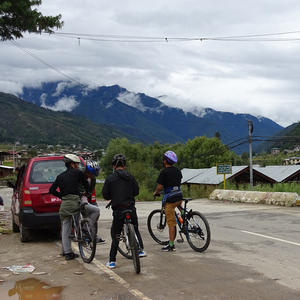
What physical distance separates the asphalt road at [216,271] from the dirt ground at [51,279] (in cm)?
5

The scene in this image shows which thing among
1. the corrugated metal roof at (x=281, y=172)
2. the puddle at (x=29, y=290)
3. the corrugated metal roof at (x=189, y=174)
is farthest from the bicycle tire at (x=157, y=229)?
the corrugated metal roof at (x=189, y=174)

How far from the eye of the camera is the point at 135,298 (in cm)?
532

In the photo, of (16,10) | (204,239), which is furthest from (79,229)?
(16,10)

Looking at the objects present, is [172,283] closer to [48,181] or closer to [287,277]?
[287,277]

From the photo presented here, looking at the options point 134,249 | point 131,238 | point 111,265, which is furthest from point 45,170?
point 134,249

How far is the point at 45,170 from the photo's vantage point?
32.6ft

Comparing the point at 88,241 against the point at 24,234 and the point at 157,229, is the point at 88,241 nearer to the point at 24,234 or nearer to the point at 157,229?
the point at 157,229

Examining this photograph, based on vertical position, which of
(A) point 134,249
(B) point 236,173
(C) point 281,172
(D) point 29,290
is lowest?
(D) point 29,290

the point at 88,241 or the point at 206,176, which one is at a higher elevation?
the point at 206,176

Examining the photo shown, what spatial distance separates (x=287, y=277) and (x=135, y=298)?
A: 2251 millimetres

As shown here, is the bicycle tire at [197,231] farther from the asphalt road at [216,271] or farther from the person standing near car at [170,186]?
the person standing near car at [170,186]

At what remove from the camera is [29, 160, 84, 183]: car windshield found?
9734 mm

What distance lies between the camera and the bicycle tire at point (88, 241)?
7195 mm

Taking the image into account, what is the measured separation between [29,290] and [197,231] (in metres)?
3.35
